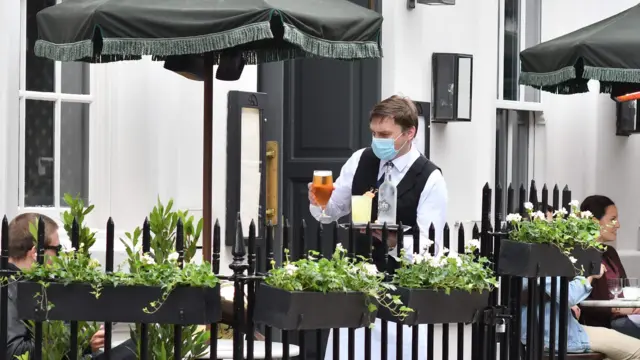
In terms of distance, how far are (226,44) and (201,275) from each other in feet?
5.52

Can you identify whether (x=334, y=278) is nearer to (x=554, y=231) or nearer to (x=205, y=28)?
(x=554, y=231)

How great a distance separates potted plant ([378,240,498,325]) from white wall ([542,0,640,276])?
631 centimetres

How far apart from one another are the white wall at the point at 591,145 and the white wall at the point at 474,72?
4.61ft

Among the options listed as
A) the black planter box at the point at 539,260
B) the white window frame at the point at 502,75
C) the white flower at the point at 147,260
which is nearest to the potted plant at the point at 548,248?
the black planter box at the point at 539,260

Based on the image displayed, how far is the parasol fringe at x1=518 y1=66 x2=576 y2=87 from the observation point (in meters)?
8.50

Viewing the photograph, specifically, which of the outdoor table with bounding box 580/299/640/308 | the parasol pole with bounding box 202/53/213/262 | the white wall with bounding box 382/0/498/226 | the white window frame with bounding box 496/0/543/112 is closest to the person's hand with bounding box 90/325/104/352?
the parasol pole with bounding box 202/53/213/262

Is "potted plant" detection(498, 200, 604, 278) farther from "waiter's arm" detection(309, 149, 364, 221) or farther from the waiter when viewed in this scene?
"waiter's arm" detection(309, 149, 364, 221)

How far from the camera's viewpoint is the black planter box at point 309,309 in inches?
182

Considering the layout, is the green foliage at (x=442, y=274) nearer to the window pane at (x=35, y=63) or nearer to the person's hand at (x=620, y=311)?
the window pane at (x=35, y=63)

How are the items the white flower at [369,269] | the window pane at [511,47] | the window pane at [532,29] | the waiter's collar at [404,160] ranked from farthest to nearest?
the window pane at [532,29]
the window pane at [511,47]
the waiter's collar at [404,160]
the white flower at [369,269]

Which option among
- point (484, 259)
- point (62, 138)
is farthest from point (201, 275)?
point (62, 138)

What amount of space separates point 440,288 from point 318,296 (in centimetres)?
64

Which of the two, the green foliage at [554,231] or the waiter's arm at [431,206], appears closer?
the green foliage at [554,231]

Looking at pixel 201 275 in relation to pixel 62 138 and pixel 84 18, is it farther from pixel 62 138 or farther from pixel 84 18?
pixel 62 138
